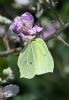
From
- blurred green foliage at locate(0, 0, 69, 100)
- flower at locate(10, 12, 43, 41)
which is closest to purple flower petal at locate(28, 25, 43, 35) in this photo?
flower at locate(10, 12, 43, 41)

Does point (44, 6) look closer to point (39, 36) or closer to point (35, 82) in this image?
point (39, 36)

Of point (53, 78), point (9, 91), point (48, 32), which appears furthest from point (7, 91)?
point (53, 78)

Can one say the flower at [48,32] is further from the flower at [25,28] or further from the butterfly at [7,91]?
the butterfly at [7,91]

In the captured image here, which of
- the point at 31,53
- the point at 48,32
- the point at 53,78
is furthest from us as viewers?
the point at 53,78

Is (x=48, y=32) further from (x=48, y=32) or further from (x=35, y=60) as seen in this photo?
(x=35, y=60)

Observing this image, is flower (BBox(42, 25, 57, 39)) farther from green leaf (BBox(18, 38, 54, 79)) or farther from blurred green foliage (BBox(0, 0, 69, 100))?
blurred green foliage (BBox(0, 0, 69, 100))

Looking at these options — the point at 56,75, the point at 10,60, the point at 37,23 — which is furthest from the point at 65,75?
the point at 37,23
